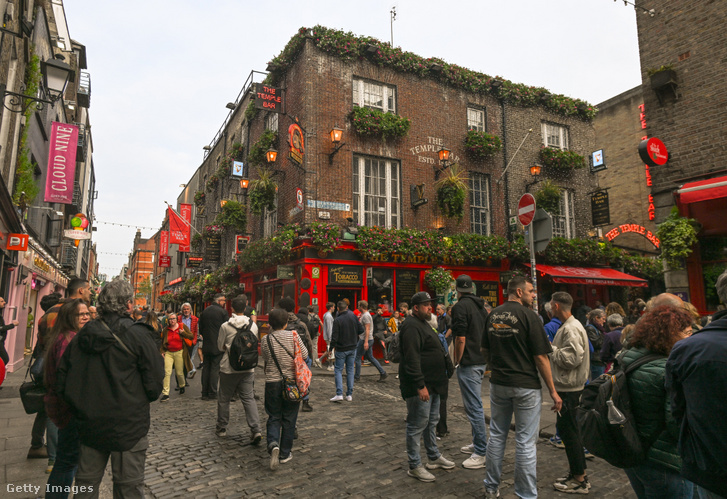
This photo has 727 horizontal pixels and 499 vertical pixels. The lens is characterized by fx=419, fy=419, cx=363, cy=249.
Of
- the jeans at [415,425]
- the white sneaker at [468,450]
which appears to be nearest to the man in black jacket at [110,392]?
the jeans at [415,425]

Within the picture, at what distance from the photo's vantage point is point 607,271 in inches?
703

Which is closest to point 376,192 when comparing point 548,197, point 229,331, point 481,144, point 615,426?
point 481,144

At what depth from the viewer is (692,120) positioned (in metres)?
10.0

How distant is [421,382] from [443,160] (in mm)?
13016

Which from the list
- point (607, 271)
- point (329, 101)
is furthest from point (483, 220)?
point (329, 101)

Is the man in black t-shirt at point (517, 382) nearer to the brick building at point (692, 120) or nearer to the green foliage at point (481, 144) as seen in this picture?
the brick building at point (692, 120)

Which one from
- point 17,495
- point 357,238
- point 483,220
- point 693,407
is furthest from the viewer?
point 483,220

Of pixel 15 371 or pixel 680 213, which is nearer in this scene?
pixel 680 213

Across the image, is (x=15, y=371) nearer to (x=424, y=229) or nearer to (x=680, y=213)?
(x=424, y=229)

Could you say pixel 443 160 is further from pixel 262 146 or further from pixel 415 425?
pixel 415 425

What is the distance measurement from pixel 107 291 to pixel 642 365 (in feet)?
12.2

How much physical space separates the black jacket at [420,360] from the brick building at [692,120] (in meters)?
7.58

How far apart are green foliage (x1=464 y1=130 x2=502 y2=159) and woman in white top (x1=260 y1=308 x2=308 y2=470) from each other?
14.0 m

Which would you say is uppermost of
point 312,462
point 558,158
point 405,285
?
point 558,158
